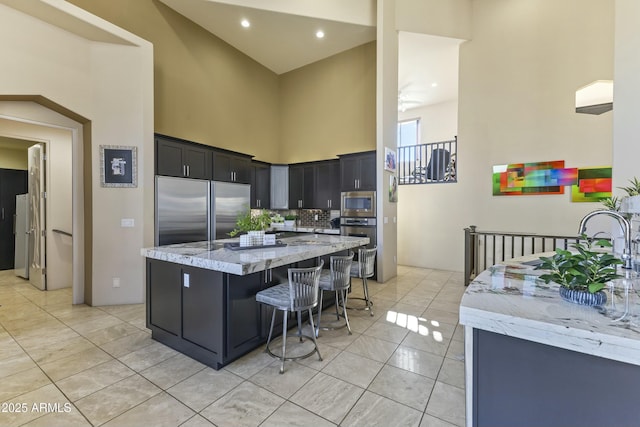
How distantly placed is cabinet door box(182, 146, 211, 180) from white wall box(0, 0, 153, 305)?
2.19ft

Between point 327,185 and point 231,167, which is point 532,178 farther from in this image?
point 231,167

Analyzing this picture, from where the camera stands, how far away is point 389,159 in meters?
5.31

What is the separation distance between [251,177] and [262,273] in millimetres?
4012

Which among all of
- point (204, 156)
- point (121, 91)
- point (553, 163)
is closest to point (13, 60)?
point (121, 91)

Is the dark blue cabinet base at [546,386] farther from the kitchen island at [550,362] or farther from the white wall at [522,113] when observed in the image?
the white wall at [522,113]

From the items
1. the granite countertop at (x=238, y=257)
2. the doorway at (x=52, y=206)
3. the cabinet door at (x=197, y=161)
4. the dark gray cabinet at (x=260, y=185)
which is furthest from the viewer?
the dark gray cabinet at (x=260, y=185)

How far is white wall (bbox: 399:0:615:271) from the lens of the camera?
477 cm

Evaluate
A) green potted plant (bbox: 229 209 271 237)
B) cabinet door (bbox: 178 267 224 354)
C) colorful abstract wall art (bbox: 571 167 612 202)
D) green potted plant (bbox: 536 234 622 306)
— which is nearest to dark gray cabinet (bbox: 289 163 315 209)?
green potted plant (bbox: 229 209 271 237)

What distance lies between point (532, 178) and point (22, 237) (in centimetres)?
1032

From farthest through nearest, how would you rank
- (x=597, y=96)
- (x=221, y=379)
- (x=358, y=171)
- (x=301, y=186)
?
1. (x=301, y=186)
2. (x=358, y=171)
3. (x=597, y=96)
4. (x=221, y=379)

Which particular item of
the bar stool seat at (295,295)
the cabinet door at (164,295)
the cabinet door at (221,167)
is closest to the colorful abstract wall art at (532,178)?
the bar stool seat at (295,295)

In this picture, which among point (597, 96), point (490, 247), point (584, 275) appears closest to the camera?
point (584, 275)

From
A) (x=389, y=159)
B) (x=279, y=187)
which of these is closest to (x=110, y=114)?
(x=279, y=187)

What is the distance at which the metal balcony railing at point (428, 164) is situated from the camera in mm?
6586
